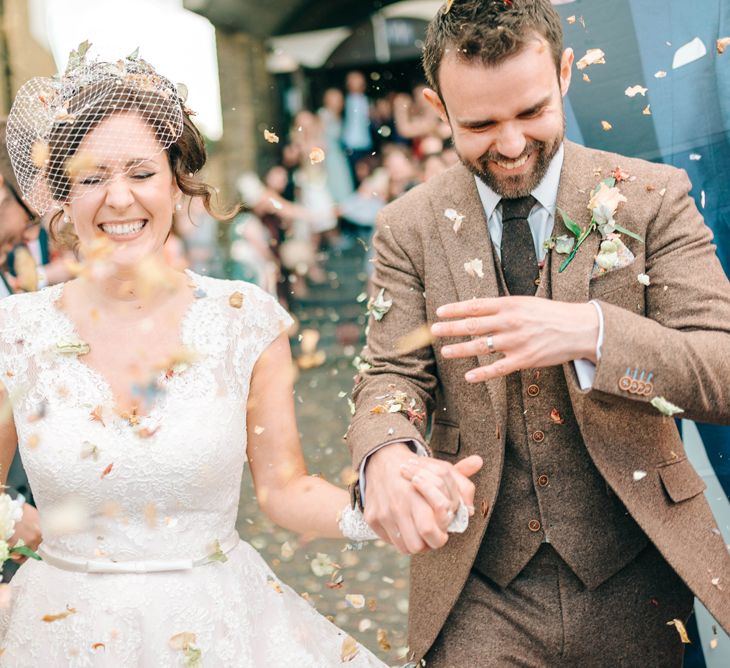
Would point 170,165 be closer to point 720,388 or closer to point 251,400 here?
point 251,400

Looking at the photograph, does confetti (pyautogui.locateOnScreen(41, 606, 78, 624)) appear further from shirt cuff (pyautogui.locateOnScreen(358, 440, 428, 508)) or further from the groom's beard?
the groom's beard

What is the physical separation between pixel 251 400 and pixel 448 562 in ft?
2.20

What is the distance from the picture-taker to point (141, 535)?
2617 mm

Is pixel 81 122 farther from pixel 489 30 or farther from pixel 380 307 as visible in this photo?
pixel 489 30

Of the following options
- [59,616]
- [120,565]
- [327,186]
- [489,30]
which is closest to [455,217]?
[489,30]

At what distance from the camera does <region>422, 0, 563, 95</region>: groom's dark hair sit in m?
2.39

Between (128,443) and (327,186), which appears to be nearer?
(128,443)

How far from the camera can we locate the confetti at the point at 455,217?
2652 mm

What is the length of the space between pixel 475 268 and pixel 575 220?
0.26 m

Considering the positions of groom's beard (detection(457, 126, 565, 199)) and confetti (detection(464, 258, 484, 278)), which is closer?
groom's beard (detection(457, 126, 565, 199))

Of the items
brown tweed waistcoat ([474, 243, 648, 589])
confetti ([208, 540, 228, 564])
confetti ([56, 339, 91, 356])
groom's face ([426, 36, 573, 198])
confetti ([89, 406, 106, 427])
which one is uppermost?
groom's face ([426, 36, 573, 198])

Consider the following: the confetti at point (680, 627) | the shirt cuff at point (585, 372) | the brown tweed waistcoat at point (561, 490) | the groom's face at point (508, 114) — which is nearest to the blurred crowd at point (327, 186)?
the groom's face at point (508, 114)

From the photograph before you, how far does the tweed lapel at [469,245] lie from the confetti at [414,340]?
0.13 m

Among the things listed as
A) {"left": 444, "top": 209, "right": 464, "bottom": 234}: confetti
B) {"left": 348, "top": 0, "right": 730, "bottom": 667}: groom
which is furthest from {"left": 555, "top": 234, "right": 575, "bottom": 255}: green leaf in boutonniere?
{"left": 444, "top": 209, "right": 464, "bottom": 234}: confetti
